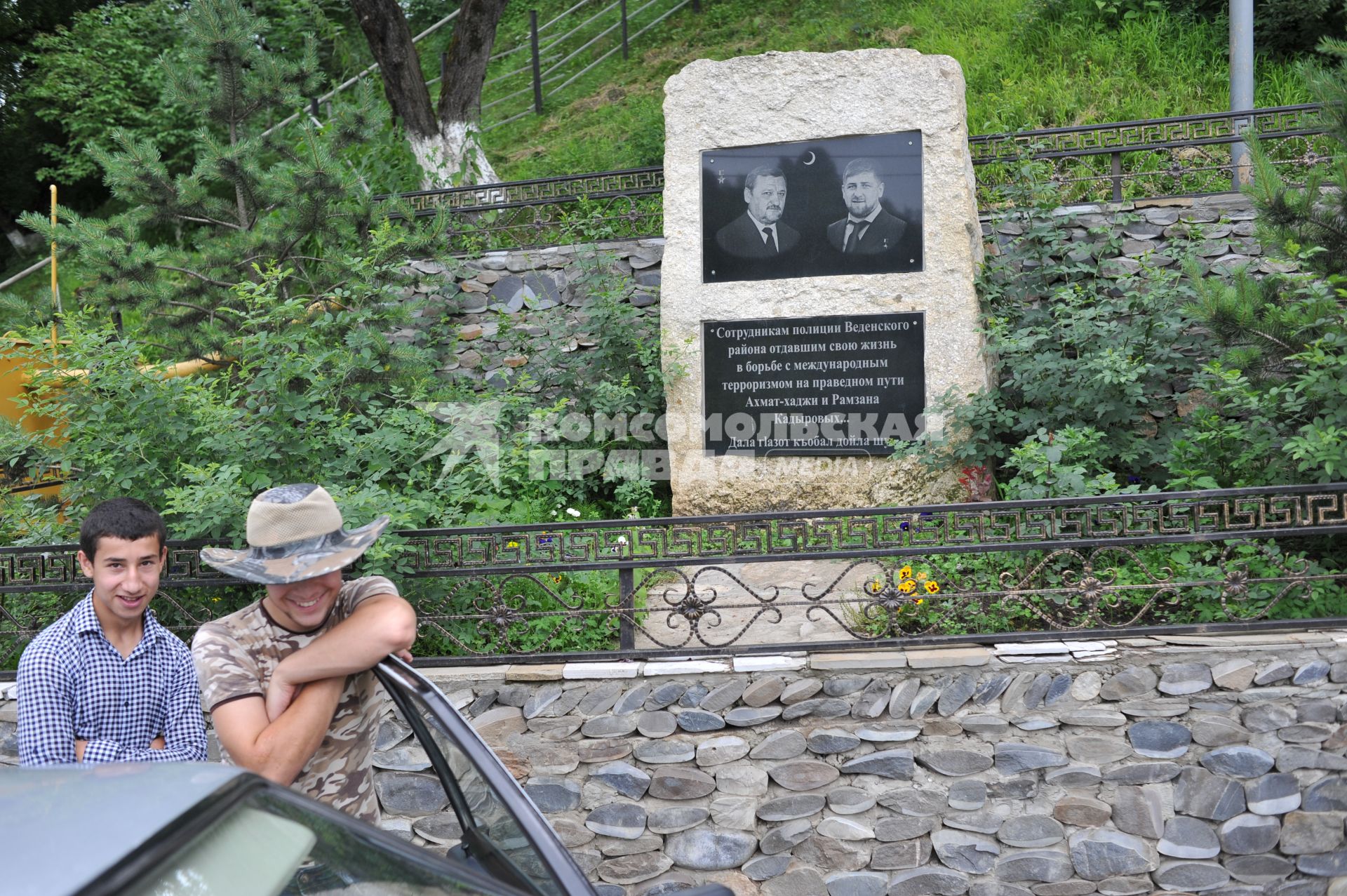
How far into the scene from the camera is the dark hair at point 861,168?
6.24 m

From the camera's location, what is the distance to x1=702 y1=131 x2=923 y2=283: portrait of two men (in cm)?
621

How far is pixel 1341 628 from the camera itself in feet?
13.3

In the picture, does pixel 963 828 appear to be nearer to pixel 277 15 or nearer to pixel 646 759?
pixel 646 759

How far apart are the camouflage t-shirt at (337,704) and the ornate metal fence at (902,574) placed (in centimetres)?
189

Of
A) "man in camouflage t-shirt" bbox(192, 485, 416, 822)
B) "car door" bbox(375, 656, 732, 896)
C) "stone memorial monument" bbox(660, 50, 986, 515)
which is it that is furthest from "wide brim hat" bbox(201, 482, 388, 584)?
→ "stone memorial monument" bbox(660, 50, 986, 515)

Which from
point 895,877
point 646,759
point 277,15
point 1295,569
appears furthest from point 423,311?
point 277,15

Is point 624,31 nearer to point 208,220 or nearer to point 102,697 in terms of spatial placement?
point 208,220

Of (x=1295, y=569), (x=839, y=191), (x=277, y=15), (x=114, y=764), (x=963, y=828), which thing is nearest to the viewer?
(x=114, y=764)

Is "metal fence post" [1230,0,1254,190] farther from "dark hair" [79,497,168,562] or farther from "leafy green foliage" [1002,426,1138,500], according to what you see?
"dark hair" [79,497,168,562]

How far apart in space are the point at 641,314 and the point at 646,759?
371 centimetres

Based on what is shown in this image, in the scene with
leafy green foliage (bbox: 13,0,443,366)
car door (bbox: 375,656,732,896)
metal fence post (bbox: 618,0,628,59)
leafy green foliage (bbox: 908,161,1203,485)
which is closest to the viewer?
car door (bbox: 375,656,732,896)

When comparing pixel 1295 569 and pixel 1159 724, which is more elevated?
pixel 1295 569

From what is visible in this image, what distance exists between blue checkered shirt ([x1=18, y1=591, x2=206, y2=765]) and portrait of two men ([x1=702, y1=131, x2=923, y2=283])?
15.1 feet

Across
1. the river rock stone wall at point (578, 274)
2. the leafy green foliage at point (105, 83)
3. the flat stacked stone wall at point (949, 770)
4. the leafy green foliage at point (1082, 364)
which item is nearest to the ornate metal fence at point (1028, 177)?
the river rock stone wall at point (578, 274)
